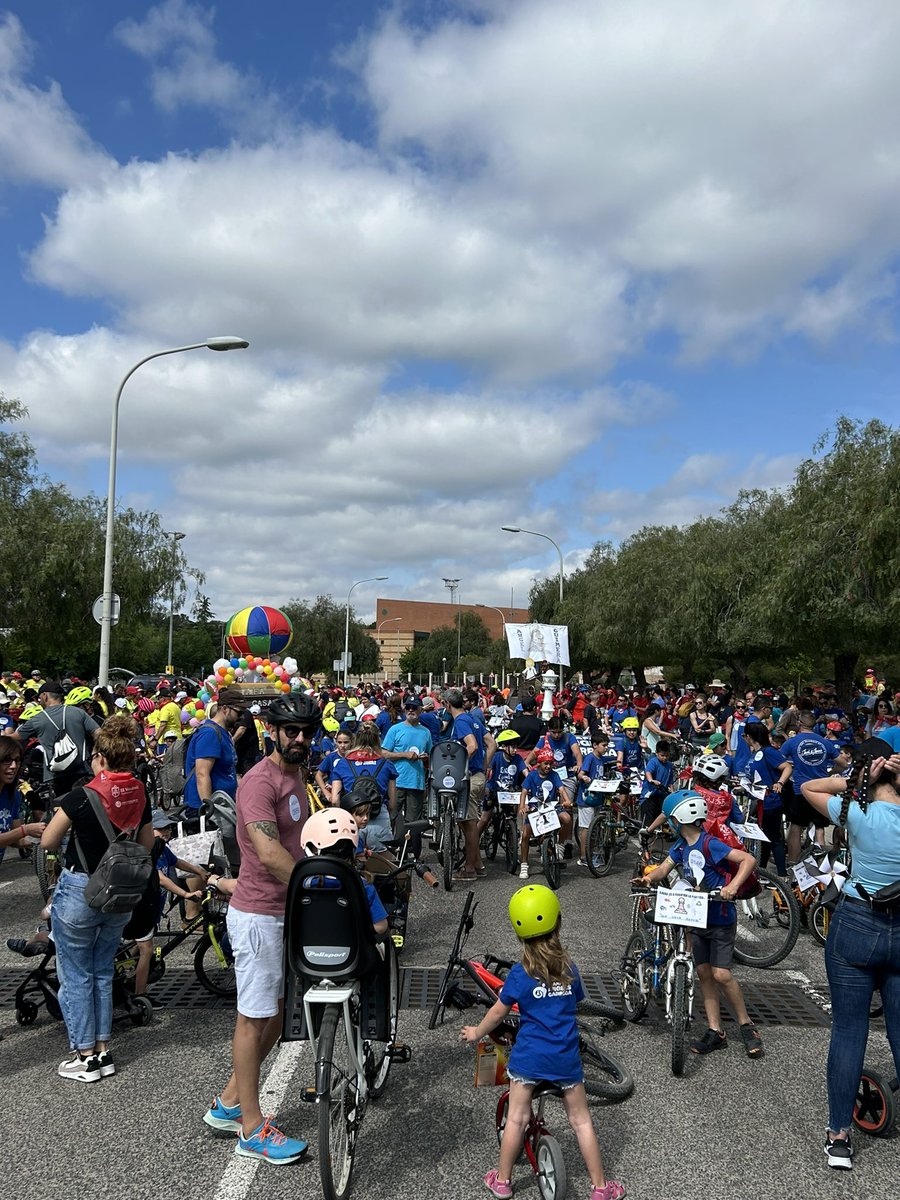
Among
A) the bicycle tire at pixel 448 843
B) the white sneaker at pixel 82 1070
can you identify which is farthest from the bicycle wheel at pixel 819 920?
the white sneaker at pixel 82 1070

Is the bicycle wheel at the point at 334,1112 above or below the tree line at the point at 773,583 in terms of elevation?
below

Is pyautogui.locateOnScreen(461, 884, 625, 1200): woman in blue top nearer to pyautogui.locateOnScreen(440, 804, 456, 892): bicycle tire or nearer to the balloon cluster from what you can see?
pyautogui.locateOnScreen(440, 804, 456, 892): bicycle tire

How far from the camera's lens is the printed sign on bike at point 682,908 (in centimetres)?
511

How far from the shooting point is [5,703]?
15.4 meters

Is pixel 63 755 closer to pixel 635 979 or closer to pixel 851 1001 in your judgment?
pixel 635 979

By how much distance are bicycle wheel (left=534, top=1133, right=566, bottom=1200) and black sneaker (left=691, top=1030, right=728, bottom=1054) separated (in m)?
1.87

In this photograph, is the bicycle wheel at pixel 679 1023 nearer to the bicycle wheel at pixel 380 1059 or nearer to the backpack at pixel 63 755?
the bicycle wheel at pixel 380 1059

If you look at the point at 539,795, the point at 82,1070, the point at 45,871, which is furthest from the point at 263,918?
the point at 539,795

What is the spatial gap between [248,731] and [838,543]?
18.1 metres

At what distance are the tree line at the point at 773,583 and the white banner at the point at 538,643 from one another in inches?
214

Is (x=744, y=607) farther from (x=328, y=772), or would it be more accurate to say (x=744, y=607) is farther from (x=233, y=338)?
(x=328, y=772)

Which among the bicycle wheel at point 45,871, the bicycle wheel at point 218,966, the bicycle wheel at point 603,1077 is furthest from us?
the bicycle wheel at point 45,871

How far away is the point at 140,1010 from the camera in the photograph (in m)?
5.53

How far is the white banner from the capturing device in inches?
997
